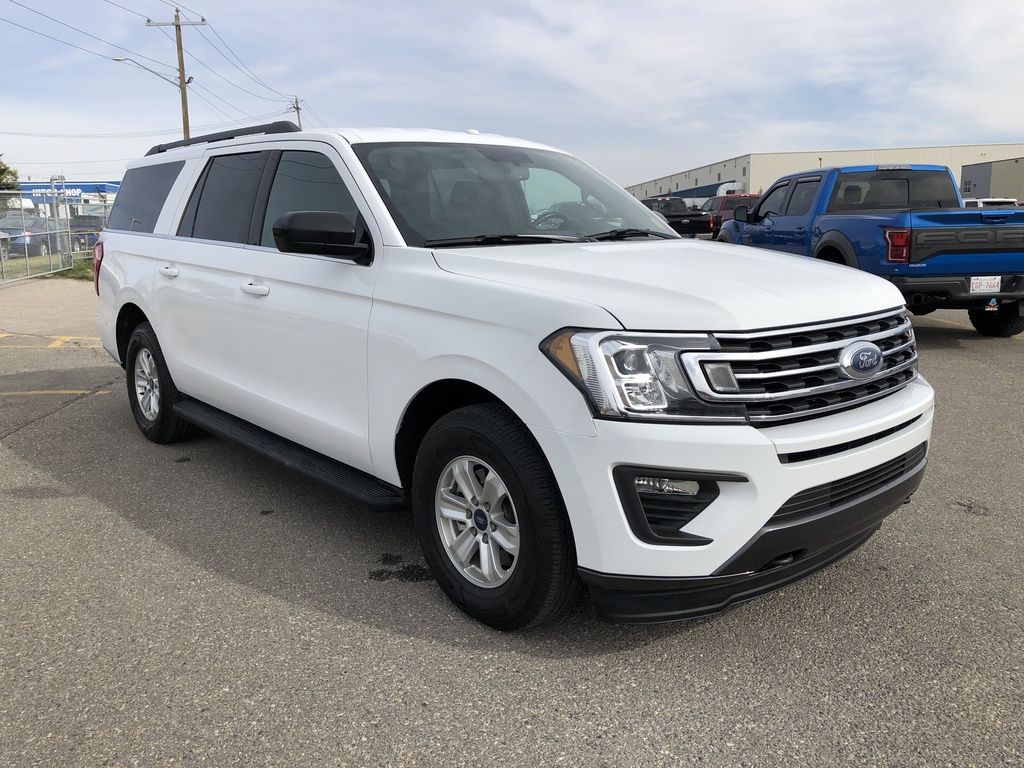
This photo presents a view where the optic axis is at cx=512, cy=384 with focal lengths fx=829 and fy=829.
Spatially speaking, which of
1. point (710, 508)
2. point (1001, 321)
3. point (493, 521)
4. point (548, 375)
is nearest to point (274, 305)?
point (493, 521)

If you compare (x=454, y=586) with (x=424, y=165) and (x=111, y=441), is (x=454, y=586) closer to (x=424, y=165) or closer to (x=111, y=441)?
(x=424, y=165)

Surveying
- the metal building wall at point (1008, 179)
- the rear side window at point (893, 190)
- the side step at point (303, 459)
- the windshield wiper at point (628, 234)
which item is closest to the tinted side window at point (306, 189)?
the side step at point (303, 459)

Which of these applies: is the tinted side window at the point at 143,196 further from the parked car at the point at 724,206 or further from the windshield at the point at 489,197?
the parked car at the point at 724,206

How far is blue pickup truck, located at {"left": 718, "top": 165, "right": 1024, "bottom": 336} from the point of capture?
823 centimetres

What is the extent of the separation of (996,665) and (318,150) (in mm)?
3493

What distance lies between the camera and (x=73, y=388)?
761cm

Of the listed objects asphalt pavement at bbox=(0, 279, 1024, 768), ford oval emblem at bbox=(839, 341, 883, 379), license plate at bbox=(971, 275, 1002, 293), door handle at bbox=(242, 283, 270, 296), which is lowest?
asphalt pavement at bbox=(0, 279, 1024, 768)

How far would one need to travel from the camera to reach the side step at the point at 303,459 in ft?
11.3

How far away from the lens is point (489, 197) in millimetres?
3885

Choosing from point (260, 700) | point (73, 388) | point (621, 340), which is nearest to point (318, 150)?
point (621, 340)

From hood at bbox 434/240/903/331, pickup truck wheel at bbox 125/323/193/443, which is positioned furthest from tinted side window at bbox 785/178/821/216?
pickup truck wheel at bbox 125/323/193/443

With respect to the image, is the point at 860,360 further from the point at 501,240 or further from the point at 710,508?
the point at 501,240

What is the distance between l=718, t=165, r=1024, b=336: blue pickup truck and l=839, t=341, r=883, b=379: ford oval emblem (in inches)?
232

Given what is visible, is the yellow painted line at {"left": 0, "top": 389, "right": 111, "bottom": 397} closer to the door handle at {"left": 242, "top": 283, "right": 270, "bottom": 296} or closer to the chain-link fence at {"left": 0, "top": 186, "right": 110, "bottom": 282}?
the door handle at {"left": 242, "top": 283, "right": 270, "bottom": 296}
